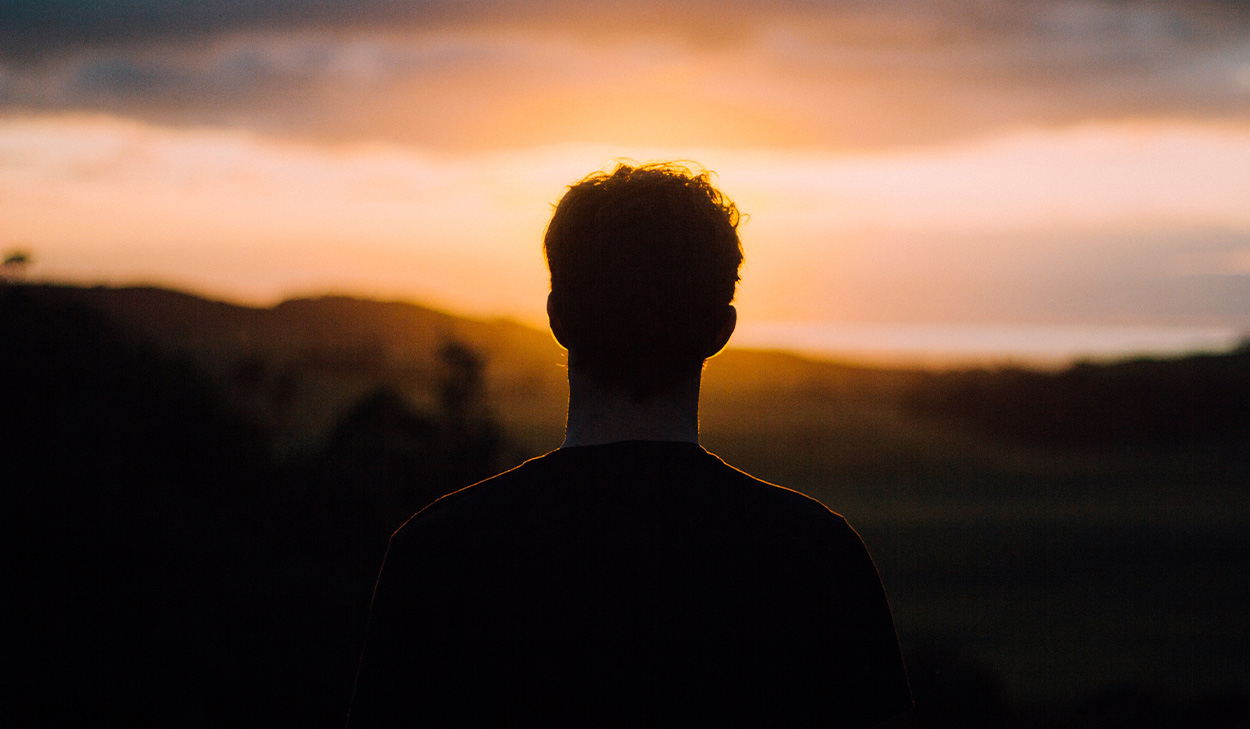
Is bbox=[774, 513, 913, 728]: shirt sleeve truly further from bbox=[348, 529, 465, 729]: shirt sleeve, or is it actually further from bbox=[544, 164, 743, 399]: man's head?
bbox=[348, 529, 465, 729]: shirt sleeve

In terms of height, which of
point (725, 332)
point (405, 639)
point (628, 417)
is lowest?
point (405, 639)

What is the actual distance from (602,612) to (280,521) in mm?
22875

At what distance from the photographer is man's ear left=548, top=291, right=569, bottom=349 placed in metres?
2.13

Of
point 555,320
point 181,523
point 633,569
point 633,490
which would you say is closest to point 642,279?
point 555,320

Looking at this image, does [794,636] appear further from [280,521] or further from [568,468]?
[280,521]

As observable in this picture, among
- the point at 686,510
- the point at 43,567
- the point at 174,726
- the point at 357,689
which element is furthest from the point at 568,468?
the point at 43,567

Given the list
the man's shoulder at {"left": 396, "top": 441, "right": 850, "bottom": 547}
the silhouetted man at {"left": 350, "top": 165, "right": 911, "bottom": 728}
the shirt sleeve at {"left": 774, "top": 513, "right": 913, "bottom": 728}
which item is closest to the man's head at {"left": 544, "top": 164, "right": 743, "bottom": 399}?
the silhouetted man at {"left": 350, "top": 165, "right": 911, "bottom": 728}

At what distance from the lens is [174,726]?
53.8 ft

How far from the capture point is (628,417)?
1950 mm

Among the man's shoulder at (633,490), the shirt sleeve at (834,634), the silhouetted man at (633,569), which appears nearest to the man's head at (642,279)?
the silhouetted man at (633,569)

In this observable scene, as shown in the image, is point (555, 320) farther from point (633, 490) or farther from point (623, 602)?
point (623, 602)

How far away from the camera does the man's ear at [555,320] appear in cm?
213

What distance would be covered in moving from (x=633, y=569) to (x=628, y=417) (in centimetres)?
33

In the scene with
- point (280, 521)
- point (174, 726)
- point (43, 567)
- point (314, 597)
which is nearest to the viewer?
point (174, 726)
